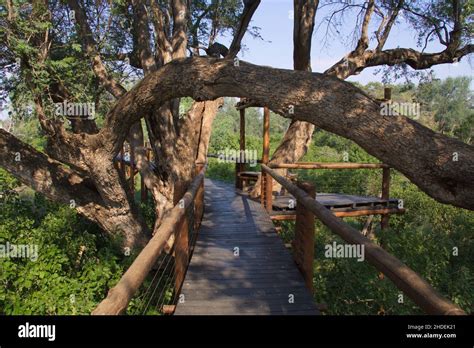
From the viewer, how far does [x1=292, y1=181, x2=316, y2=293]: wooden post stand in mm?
3770

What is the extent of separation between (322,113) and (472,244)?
350 inches

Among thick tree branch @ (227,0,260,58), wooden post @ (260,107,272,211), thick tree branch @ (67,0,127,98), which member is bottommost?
wooden post @ (260,107,272,211)

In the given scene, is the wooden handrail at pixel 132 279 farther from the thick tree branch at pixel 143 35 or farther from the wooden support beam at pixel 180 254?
the thick tree branch at pixel 143 35

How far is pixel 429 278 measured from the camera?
258 inches

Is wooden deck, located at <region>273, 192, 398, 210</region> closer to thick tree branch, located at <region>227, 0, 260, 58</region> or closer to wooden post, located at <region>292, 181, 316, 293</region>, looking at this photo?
wooden post, located at <region>292, 181, 316, 293</region>

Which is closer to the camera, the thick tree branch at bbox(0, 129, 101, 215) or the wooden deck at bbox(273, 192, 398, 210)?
the thick tree branch at bbox(0, 129, 101, 215)
